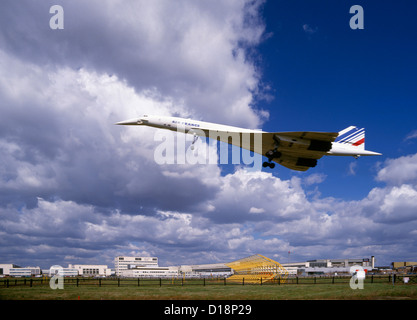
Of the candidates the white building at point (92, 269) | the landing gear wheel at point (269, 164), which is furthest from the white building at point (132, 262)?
the landing gear wheel at point (269, 164)

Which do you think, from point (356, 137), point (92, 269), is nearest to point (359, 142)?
point (356, 137)

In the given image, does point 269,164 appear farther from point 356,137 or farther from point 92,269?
point 92,269

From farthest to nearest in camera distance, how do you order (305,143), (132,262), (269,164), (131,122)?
(132,262) → (269,164) → (131,122) → (305,143)

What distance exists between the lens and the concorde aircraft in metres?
24.9

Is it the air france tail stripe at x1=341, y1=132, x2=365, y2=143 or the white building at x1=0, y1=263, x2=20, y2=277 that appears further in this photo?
the white building at x1=0, y1=263, x2=20, y2=277

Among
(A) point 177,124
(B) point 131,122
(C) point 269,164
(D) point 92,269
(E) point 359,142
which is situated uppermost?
(B) point 131,122

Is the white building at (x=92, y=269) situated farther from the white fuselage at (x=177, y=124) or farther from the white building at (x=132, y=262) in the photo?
the white fuselage at (x=177, y=124)

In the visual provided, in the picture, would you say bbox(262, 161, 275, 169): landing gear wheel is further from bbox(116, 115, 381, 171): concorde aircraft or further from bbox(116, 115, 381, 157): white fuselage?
bbox(116, 115, 381, 157): white fuselage

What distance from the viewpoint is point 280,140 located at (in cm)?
2512

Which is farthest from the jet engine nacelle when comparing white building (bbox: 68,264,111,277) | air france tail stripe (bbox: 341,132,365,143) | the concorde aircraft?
white building (bbox: 68,264,111,277)

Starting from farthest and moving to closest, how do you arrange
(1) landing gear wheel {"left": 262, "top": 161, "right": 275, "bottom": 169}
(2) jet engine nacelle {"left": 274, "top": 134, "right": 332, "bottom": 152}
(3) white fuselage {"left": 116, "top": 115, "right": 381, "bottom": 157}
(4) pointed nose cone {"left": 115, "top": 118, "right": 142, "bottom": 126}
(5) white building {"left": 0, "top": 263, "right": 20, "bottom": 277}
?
(5) white building {"left": 0, "top": 263, "right": 20, "bottom": 277}
(1) landing gear wheel {"left": 262, "top": 161, "right": 275, "bottom": 169}
(3) white fuselage {"left": 116, "top": 115, "right": 381, "bottom": 157}
(4) pointed nose cone {"left": 115, "top": 118, "right": 142, "bottom": 126}
(2) jet engine nacelle {"left": 274, "top": 134, "right": 332, "bottom": 152}
